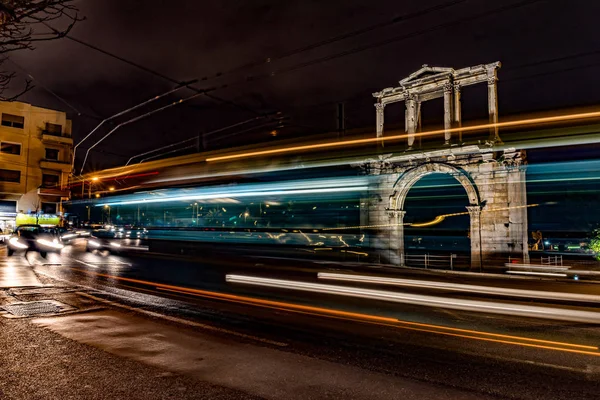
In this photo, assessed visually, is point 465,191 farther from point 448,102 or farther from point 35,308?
point 35,308

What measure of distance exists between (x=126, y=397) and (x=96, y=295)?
20.7 ft

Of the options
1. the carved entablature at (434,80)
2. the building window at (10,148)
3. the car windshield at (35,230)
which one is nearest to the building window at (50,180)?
the building window at (10,148)

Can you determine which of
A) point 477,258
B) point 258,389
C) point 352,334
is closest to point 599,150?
point 352,334

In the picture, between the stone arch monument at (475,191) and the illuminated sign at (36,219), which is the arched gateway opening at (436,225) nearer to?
the stone arch monument at (475,191)

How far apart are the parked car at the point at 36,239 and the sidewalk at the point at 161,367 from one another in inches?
604

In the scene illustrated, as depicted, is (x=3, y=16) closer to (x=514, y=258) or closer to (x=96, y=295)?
(x=96, y=295)

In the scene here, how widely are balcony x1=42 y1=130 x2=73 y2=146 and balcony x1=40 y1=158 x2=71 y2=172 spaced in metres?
2.14

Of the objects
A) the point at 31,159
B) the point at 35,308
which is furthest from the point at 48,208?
the point at 35,308

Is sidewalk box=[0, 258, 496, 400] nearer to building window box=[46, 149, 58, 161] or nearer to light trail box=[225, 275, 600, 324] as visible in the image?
light trail box=[225, 275, 600, 324]

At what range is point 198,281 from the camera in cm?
1211

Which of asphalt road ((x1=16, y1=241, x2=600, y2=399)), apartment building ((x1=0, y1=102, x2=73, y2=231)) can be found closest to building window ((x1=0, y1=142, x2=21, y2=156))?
apartment building ((x1=0, y1=102, x2=73, y2=231))

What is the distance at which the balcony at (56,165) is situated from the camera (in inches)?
1715

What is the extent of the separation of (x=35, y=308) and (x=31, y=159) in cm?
4230

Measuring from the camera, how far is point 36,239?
797 inches
